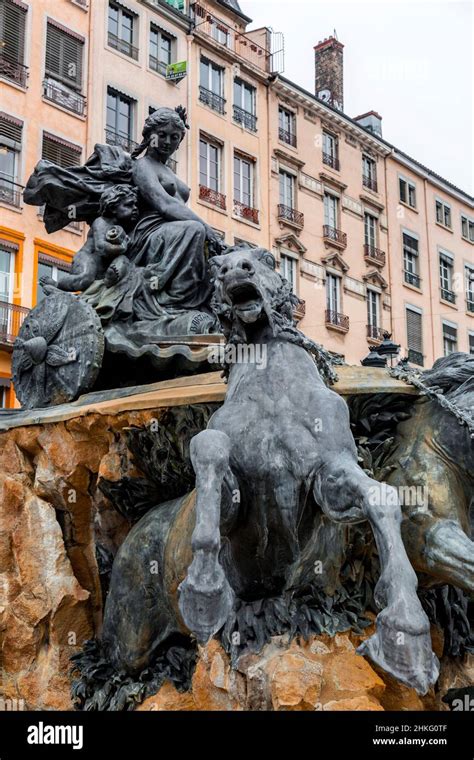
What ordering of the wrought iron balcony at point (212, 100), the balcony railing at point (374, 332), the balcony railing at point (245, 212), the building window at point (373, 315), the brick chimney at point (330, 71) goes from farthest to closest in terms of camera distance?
the brick chimney at point (330, 71) → the building window at point (373, 315) → the balcony railing at point (374, 332) → the balcony railing at point (245, 212) → the wrought iron balcony at point (212, 100)

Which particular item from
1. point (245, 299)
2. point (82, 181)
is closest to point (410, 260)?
point (82, 181)

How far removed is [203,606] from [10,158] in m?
22.0

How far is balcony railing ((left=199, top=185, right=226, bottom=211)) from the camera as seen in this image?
28.6 m

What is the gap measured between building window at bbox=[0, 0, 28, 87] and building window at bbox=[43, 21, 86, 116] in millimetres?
694

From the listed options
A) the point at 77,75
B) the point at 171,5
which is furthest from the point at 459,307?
the point at 77,75

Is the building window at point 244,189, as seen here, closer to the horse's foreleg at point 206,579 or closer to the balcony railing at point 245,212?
the balcony railing at point 245,212

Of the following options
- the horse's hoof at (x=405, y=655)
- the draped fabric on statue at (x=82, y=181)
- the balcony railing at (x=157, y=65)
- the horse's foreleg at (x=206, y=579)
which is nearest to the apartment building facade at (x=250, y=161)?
the balcony railing at (x=157, y=65)

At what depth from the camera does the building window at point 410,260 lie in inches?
A: 1478

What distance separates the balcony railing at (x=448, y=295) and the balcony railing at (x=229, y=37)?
11.3m

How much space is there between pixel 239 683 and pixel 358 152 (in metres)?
33.0

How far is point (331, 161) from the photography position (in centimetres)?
→ 3478

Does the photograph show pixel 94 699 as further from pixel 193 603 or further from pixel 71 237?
pixel 71 237

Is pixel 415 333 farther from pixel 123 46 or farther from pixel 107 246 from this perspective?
pixel 107 246
